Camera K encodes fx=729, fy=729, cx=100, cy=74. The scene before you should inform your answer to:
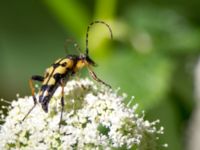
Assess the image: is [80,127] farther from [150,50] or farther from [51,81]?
[150,50]

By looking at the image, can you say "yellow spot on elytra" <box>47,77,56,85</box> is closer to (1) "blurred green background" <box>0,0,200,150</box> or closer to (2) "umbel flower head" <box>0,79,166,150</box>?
(2) "umbel flower head" <box>0,79,166,150</box>

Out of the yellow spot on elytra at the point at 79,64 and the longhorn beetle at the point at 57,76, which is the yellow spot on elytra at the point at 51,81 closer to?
the longhorn beetle at the point at 57,76

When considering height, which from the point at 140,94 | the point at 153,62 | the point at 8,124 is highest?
the point at 153,62

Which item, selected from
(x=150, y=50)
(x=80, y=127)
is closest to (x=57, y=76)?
(x=80, y=127)

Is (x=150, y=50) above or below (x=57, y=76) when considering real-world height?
above

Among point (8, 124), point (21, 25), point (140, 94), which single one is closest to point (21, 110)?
point (8, 124)

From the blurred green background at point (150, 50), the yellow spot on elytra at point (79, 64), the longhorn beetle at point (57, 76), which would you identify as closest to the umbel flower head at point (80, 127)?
the longhorn beetle at point (57, 76)

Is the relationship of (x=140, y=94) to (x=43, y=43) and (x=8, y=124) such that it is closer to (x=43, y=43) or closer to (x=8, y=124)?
(x=8, y=124)

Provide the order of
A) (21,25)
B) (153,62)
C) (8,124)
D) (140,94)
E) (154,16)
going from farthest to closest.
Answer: (21,25), (154,16), (153,62), (140,94), (8,124)
